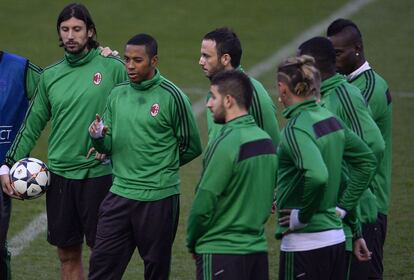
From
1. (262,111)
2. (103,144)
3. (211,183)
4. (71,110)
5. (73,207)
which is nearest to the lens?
(211,183)

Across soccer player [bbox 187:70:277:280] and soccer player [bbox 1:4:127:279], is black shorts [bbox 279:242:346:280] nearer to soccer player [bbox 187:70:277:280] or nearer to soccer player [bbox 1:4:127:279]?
soccer player [bbox 187:70:277:280]

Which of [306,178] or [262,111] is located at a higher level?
[262,111]

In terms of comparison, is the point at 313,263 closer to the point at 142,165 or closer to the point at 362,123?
the point at 362,123

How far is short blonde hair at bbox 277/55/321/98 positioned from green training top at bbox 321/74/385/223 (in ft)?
1.66

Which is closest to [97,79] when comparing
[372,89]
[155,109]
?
[155,109]

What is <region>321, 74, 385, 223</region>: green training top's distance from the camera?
7.82 metres

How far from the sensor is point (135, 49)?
341 inches

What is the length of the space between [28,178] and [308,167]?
2982mm

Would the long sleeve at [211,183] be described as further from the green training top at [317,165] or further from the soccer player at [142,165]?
the soccer player at [142,165]

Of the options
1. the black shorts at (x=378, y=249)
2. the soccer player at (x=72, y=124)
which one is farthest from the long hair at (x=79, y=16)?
the black shorts at (x=378, y=249)

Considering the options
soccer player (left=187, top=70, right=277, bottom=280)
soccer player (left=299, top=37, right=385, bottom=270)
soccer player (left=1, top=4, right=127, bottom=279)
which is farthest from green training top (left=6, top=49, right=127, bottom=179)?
soccer player (left=187, top=70, right=277, bottom=280)

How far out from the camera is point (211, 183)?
6914 mm

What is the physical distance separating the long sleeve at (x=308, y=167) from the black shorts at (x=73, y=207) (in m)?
2.57

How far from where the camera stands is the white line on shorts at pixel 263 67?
11.8 meters
